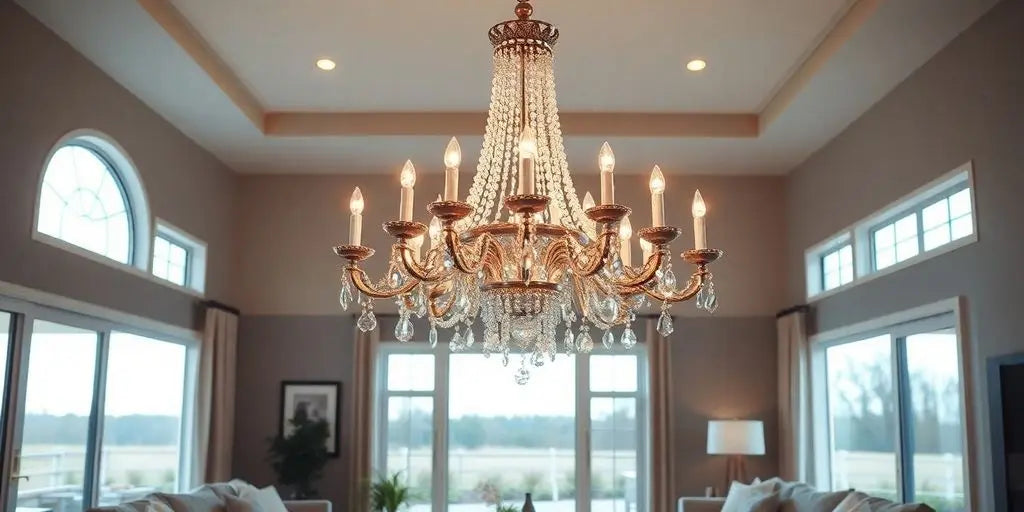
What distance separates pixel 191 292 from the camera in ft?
25.2

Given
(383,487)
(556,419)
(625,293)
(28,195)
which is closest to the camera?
(625,293)

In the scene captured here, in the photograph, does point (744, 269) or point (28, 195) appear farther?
point (744, 269)

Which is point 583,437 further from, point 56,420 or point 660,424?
point 56,420

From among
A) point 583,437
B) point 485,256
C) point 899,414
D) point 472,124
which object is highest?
point 472,124

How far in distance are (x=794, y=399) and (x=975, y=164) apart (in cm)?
311

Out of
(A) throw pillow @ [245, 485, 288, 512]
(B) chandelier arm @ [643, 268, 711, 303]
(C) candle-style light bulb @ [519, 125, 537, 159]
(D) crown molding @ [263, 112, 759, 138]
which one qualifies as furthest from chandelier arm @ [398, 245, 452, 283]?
(D) crown molding @ [263, 112, 759, 138]

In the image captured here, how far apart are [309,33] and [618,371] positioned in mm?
4276

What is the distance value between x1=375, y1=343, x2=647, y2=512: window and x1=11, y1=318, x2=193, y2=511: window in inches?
71.5

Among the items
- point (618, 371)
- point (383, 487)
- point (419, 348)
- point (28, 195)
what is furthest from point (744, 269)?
point (28, 195)

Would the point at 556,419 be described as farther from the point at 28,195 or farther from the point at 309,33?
the point at 28,195

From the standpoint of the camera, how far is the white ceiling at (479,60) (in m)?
5.55

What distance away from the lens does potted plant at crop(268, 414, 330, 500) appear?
7.85 m

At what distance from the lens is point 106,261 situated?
6238 mm

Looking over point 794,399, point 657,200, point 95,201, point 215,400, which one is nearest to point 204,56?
point 95,201
